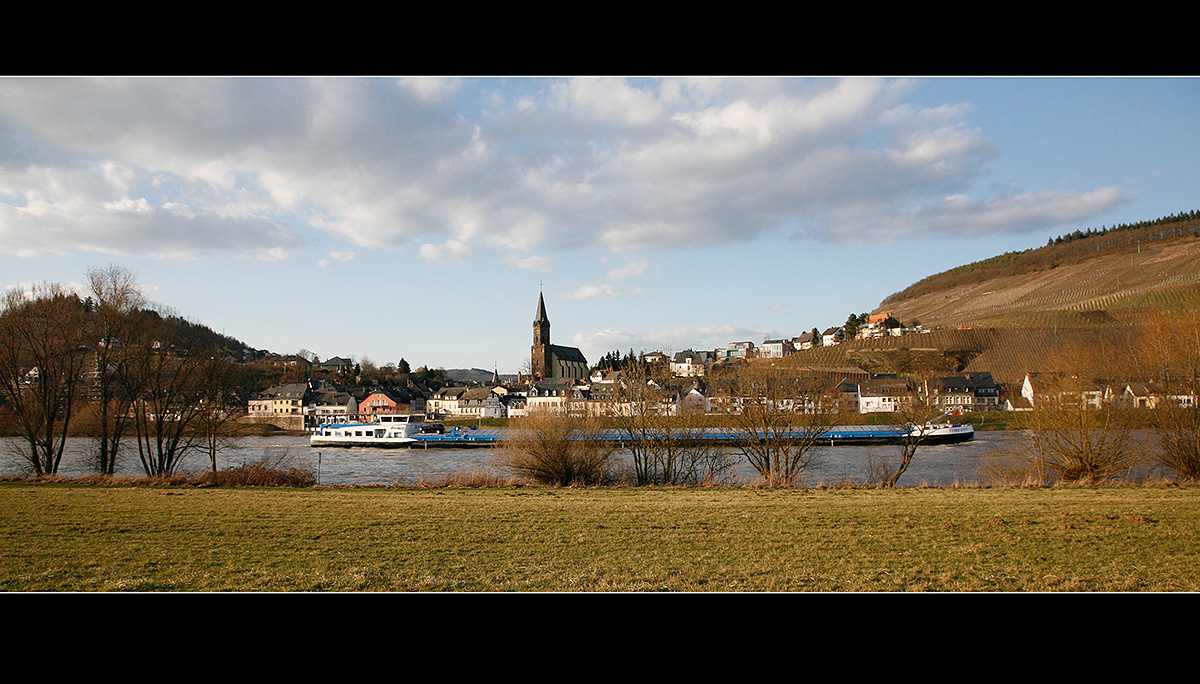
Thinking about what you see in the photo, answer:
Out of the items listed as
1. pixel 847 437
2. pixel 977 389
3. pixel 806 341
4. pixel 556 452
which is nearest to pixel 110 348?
pixel 556 452

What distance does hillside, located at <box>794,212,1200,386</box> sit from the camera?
256ft

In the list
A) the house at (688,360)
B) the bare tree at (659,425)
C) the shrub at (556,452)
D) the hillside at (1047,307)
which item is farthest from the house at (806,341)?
the shrub at (556,452)

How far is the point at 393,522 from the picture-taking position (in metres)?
9.94

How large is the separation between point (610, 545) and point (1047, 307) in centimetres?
12208

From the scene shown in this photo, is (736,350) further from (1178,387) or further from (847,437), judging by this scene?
(1178,387)

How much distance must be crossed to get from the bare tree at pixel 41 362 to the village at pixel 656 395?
10497 mm

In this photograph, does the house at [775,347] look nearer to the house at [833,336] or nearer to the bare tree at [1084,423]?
the house at [833,336]

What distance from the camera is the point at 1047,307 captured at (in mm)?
103375

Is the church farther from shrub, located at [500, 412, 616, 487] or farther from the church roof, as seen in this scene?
→ shrub, located at [500, 412, 616, 487]

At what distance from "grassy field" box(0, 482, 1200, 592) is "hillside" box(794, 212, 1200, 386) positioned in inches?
2127
